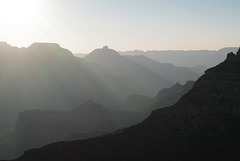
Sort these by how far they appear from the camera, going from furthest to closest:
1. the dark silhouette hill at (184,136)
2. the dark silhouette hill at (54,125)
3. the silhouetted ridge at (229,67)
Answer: the dark silhouette hill at (54,125)
the silhouetted ridge at (229,67)
the dark silhouette hill at (184,136)

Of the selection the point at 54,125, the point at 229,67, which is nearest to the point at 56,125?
the point at 54,125

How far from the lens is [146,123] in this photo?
1962 inches

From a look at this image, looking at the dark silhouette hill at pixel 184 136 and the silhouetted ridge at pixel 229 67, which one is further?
the silhouetted ridge at pixel 229 67

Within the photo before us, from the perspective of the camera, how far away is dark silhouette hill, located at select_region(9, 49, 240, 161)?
4481cm

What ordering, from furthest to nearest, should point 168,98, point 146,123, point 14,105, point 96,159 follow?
point 14,105
point 168,98
point 146,123
point 96,159

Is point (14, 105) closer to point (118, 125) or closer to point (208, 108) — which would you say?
point (118, 125)

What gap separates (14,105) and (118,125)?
93994mm

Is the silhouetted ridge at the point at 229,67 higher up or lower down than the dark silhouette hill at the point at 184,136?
higher up

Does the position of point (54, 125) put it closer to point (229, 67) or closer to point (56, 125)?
point (56, 125)

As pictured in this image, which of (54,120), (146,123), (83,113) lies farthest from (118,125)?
(146,123)

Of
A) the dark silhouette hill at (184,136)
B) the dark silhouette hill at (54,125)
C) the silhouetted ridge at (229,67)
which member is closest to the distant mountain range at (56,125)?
the dark silhouette hill at (54,125)

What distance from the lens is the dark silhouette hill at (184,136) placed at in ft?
147

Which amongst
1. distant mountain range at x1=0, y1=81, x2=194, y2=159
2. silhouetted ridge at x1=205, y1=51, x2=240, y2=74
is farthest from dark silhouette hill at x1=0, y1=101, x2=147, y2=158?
silhouetted ridge at x1=205, y1=51, x2=240, y2=74

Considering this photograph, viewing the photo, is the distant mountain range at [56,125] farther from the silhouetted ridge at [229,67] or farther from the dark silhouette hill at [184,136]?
the dark silhouette hill at [184,136]
